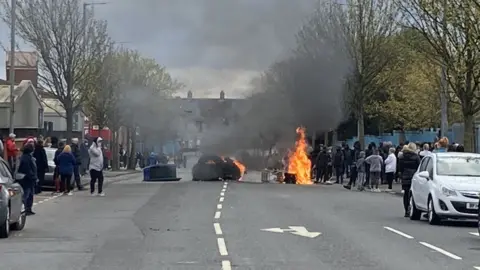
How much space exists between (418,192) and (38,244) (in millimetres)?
8774

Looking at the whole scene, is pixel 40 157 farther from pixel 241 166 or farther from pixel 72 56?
pixel 241 166

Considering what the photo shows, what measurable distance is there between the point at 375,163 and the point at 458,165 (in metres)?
12.1

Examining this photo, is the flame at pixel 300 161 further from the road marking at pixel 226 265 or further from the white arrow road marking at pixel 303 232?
the road marking at pixel 226 265

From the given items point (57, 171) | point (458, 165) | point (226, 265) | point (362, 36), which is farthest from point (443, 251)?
point (362, 36)

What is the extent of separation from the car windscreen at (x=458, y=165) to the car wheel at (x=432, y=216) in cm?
74

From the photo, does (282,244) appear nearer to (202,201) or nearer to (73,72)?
(202,201)

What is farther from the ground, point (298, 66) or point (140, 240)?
point (298, 66)

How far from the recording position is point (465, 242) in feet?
51.6

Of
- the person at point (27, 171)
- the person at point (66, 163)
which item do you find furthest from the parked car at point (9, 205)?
the person at point (66, 163)

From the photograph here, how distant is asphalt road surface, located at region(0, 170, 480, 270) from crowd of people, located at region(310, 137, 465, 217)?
1.28 meters

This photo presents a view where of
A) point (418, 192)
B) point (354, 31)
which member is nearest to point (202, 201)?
point (418, 192)

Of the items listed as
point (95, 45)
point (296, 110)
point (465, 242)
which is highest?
point (95, 45)

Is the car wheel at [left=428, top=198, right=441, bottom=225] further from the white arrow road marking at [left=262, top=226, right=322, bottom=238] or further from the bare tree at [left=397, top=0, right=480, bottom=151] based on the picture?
the bare tree at [left=397, top=0, right=480, bottom=151]

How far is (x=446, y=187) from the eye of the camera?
1866 cm
